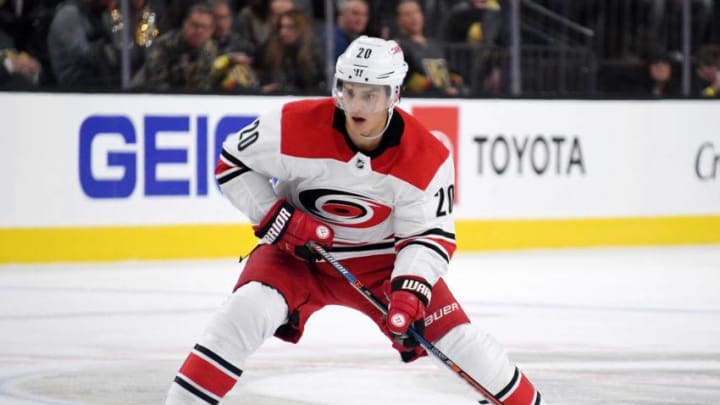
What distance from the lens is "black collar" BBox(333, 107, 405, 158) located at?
3746mm

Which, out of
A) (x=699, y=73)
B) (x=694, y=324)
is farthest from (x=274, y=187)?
(x=699, y=73)

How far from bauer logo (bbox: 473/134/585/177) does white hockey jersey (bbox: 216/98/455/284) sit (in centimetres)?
558

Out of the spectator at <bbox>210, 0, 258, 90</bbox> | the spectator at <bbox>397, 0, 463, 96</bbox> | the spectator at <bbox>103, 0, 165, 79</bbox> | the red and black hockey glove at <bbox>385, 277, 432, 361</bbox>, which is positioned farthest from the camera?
the spectator at <bbox>397, 0, 463, 96</bbox>

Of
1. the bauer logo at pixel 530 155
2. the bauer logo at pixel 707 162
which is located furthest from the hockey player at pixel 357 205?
the bauer logo at pixel 707 162

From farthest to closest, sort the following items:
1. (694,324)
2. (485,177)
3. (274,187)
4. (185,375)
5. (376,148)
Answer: (485,177)
(694,324)
(274,187)
(376,148)
(185,375)

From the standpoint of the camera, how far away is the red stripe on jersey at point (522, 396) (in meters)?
3.76

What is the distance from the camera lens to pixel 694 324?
6.31m

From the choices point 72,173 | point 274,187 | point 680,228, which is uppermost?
point 274,187

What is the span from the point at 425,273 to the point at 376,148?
35cm

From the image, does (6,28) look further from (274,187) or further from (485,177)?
(274,187)

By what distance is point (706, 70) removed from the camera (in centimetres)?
1037

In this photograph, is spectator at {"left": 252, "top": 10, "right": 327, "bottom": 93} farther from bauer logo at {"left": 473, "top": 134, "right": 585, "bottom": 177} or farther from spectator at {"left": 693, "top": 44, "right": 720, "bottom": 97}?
spectator at {"left": 693, "top": 44, "right": 720, "bottom": 97}

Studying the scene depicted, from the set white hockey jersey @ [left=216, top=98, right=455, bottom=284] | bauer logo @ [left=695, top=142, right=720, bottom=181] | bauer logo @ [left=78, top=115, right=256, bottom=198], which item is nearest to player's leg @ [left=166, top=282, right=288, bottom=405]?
white hockey jersey @ [left=216, top=98, right=455, bottom=284]

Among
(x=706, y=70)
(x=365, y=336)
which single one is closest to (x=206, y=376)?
(x=365, y=336)
